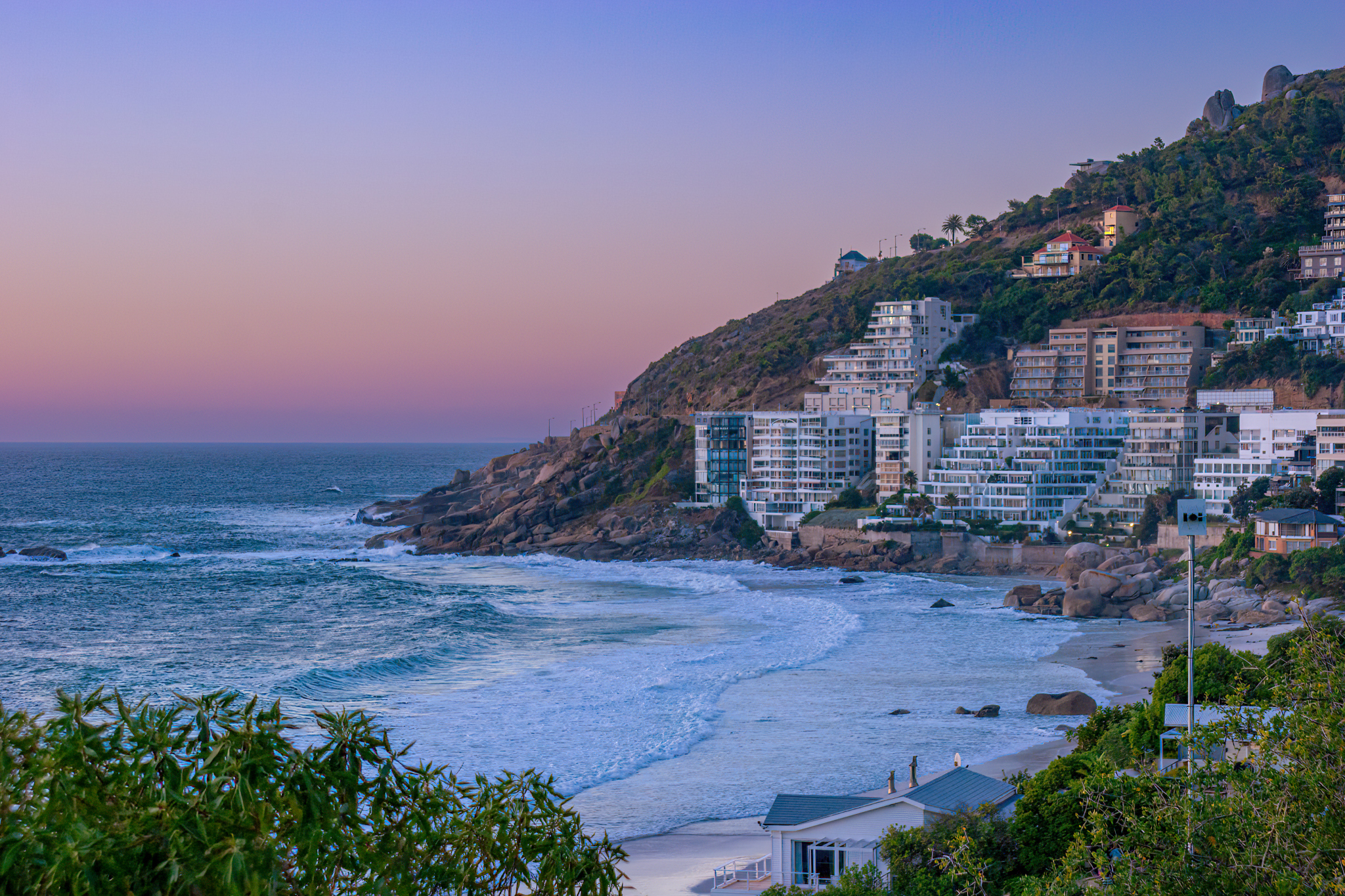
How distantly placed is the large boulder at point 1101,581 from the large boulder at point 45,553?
55.1m

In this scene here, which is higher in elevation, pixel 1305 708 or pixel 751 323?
pixel 751 323

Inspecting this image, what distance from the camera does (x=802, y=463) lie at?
7394 centimetres

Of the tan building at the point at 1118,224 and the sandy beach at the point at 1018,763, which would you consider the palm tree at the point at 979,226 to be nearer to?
the tan building at the point at 1118,224

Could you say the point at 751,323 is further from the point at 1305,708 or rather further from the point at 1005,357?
the point at 1305,708

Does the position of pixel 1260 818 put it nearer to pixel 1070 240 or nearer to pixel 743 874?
pixel 743 874

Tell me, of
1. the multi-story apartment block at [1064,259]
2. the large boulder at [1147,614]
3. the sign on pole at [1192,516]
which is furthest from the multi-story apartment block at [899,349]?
the sign on pole at [1192,516]

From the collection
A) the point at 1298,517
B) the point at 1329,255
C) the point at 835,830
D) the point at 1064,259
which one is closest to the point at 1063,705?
the point at 835,830

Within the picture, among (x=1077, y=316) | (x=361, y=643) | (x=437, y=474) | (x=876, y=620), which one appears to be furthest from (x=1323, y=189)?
(x=437, y=474)

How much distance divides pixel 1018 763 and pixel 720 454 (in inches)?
2140

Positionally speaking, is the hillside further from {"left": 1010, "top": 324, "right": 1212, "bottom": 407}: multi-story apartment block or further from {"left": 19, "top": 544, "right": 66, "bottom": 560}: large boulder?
{"left": 19, "top": 544, "right": 66, "bottom": 560}: large boulder

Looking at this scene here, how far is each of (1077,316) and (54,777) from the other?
90.9 meters

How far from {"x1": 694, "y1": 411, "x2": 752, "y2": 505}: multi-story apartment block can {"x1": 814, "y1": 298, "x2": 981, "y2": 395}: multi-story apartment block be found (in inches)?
483

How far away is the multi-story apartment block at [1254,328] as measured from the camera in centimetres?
7706

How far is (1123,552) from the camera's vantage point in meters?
54.5
